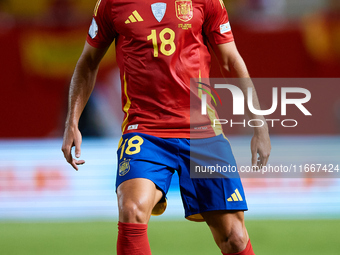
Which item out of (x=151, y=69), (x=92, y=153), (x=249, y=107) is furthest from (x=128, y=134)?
(x=92, y=153)

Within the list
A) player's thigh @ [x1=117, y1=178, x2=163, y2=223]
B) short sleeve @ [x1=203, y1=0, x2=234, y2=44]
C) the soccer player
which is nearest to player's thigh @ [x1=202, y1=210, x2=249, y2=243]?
the soccer player

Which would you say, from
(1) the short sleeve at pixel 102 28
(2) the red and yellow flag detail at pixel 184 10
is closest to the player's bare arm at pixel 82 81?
(1) the short sleeve at pixel 102 28

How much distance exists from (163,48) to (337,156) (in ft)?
11.4

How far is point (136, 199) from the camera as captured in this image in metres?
2.07

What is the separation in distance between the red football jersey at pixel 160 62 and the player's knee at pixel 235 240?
0.47m

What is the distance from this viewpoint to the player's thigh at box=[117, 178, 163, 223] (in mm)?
2055

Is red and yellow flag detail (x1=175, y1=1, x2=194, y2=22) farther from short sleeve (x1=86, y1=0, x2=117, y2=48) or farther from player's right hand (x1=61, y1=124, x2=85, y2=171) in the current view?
player's right hand (x1=61, y1=124, x2=85, y2=171)

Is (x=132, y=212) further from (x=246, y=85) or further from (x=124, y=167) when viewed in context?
(x=246, y=85)

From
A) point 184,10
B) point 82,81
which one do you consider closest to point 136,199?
point 82,81

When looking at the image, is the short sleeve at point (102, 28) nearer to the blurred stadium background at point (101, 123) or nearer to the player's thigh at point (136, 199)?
the player's thigh at point (136, 199)

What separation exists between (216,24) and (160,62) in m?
0.37

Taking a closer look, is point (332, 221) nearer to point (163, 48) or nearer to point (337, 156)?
point (337, 156)

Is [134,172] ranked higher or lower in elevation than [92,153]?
higher

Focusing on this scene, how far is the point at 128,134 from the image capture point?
92.0 inches
